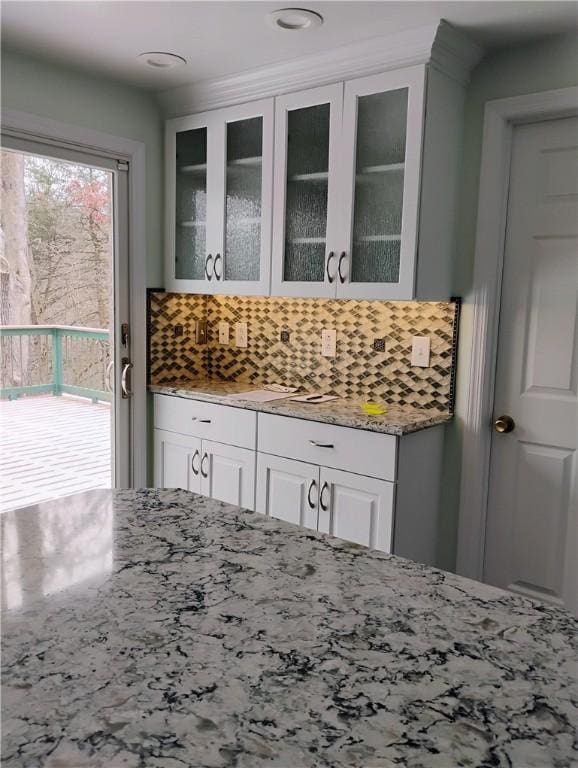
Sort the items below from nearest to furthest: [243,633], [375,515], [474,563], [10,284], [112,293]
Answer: [243,633]
[375,515]
[474,563]
[10,284]
[112,293]

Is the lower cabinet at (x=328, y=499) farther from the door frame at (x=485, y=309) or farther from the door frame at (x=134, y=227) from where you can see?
the door frame at (x=134, y=227)

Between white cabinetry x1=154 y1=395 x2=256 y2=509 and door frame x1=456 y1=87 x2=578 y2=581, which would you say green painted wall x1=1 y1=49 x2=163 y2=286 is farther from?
door frame x1=456 y1=87 x2=578 y2=581

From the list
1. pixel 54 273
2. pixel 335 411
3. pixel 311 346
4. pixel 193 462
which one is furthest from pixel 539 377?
pixel 54 273

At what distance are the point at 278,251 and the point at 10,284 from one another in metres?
1.28

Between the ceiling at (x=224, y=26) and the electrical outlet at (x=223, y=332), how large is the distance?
1379 mm

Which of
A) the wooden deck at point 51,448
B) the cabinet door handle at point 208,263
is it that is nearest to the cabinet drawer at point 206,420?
the wooden deck at point 51,448

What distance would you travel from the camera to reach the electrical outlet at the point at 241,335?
3.67 meters

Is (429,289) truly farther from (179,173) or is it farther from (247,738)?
(247,738)

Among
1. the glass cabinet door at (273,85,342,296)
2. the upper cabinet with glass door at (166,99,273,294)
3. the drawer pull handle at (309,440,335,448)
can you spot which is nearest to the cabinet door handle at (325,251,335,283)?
the glass cabinet door at (273,85,342,296)

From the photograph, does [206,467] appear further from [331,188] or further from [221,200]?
[331,188]

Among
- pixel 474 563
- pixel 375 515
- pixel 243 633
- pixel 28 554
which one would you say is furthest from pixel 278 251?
pixel 243 633

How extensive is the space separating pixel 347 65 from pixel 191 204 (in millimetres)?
1095

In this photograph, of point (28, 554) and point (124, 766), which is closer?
point (124, 766)

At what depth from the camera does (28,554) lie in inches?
47.1
